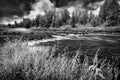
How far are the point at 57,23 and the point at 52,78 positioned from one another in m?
88.7

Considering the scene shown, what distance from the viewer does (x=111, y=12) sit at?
56375 millimetres

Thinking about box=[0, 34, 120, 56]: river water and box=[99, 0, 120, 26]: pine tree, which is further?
box=[99, 0, 120, 26]: pine tree

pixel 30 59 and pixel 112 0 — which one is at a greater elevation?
pixel 112 0

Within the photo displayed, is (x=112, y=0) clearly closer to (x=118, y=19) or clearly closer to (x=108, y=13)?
(x=108, y=13)

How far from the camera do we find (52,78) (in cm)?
290

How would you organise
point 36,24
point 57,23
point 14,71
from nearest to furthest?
point 14,71, point 57,23, point 36,24

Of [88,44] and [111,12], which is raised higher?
[111,12]

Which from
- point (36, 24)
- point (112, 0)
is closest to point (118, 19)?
point (112, 0)

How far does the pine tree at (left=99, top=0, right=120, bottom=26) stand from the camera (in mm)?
55894

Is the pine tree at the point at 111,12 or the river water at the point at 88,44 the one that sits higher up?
the pine tree at the point at 111,12

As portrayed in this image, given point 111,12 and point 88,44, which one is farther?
point 111,12

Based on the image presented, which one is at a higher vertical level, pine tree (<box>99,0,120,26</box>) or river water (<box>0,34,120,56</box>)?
pine tree (<box>99,0,120,26</box>)

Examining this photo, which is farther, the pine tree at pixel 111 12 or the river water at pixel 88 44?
the pine tree at pixel 111 12

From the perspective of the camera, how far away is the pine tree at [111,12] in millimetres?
55894
